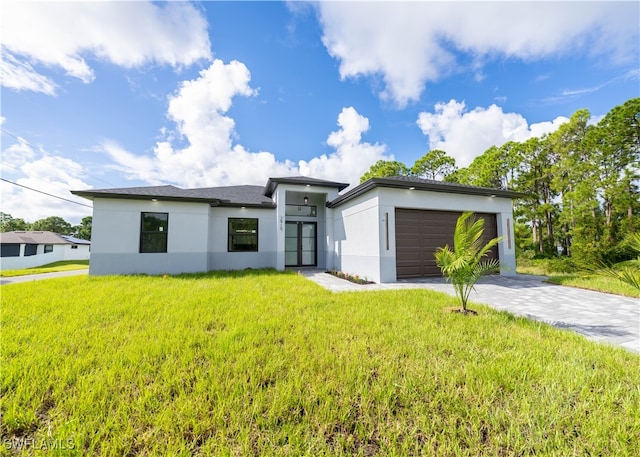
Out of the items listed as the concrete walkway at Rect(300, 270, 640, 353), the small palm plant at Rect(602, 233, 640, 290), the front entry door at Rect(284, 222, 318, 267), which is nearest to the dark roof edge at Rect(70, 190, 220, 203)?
the front entry door at Rect(284, 222, 318, 267)

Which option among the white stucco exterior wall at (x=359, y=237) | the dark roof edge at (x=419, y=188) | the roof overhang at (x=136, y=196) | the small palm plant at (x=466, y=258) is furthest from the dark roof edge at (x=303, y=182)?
the small palm plant at (x=466, y=258)

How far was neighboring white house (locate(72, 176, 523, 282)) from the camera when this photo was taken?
344 inches

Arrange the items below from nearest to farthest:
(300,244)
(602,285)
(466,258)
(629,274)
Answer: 1. (629,274)
2. (466,258)
3. (602,285)
4. (300,244)

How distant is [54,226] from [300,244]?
196 ft

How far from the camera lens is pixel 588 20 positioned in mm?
6777

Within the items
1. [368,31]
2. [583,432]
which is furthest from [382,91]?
[583,432]

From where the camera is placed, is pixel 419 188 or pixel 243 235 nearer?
pixel 419 188

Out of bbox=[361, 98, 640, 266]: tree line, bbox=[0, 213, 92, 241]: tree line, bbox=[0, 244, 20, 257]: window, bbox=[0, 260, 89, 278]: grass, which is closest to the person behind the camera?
bbox=[361, 98, 640, 266]: tree line

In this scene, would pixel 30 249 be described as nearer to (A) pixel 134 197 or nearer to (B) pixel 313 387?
(A) pixel 134 197

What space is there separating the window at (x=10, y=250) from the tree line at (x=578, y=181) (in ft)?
137

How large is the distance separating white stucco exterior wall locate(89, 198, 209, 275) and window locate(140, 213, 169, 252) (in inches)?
6.7

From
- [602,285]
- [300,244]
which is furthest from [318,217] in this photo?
[602,285]

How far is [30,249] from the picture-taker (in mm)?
24766

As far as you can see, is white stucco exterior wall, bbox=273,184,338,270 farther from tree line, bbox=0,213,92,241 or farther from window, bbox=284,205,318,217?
tree line, bbox=0,213,92,241
